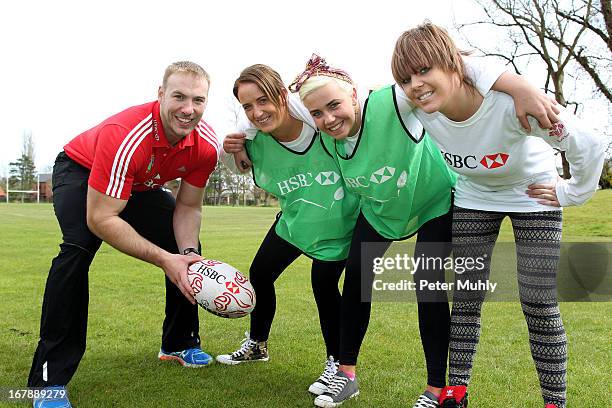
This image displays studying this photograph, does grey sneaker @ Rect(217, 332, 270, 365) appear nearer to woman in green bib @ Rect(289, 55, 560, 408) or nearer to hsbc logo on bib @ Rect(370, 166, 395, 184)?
woman in green bib @ Rect(289, 55, 560, 408)

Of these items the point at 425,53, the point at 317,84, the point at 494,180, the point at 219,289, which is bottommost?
the point at 219,289

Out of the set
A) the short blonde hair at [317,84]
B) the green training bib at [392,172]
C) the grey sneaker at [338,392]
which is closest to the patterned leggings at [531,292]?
the green training bib at [392,172]

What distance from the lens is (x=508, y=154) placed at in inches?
139

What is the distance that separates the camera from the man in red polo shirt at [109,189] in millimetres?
3977

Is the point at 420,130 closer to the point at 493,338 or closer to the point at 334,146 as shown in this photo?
the point at 334,146

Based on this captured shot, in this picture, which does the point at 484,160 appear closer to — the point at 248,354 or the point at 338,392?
the point at 338,392

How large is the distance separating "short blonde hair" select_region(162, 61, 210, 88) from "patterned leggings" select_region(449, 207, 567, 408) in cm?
193

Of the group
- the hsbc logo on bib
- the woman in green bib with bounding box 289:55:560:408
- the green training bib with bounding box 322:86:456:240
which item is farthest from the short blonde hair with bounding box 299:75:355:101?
the hsbc logo on bib

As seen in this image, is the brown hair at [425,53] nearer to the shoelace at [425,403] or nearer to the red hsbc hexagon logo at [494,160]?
the red hsbc hexagon logo at [494,160]

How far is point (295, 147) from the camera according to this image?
4.27 meters

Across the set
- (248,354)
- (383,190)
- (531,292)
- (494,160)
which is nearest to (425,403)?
(531,292)

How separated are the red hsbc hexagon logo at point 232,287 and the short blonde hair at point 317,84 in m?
1.34

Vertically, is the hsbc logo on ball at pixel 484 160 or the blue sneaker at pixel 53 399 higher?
the hsbc logo on ball at pixel 484 160

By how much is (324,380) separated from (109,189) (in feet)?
6.43
